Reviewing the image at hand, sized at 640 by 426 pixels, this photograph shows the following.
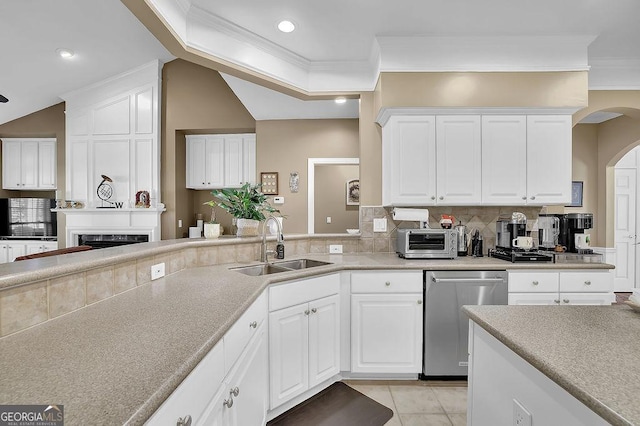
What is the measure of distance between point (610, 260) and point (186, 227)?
6717 millimetres

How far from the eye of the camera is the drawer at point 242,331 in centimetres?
114

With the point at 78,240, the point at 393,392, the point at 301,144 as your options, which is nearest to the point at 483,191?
the point at 393,392

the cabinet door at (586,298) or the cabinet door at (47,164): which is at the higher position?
the cabinet door at (47,164)

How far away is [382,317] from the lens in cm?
234

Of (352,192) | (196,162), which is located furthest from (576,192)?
(196,162)

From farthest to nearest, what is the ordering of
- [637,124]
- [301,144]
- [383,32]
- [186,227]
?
[186,227], [301,144], [637,124], [383,32]

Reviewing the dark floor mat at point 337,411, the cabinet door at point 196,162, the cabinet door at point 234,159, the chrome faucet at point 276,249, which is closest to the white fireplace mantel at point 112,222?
the cabinet door at point 196,162

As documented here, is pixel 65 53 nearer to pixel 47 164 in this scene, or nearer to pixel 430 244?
pixel 47 164

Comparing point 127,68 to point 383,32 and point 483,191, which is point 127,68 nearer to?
point 383,32

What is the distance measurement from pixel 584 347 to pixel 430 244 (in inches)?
68.5

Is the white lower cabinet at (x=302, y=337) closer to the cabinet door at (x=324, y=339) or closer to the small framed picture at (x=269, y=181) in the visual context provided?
the cabinet door at (x=324, y=339)

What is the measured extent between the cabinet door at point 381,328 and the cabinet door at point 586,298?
113cm

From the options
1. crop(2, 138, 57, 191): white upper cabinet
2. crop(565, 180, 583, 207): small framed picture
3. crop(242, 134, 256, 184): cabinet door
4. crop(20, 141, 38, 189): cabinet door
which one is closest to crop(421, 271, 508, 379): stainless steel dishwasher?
crop(565, 180, 583, 207): small framed picture

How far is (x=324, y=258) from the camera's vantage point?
2682 millimetres
